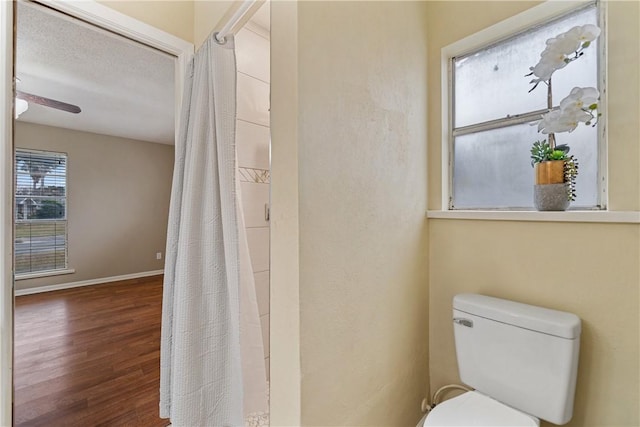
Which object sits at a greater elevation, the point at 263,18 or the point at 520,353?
the point at 263,18

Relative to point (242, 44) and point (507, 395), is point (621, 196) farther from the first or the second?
point (242, 44)

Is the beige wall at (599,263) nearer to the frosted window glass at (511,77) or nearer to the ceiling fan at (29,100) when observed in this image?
the frosted window glass at (511,77)

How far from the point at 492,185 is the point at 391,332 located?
85 centimetres

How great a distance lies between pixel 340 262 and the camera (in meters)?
1.04

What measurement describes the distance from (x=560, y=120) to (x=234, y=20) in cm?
126

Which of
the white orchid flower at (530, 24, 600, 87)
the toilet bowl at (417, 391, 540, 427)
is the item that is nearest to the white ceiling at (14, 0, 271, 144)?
the white orchid flower at (530, 24, 600, 87)

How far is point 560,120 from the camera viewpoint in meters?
1.04

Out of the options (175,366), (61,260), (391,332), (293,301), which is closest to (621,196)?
(391,332)

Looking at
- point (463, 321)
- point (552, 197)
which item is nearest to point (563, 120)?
point (552, 197)

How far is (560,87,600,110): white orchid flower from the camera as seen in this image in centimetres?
98

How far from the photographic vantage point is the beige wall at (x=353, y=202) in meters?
0.93

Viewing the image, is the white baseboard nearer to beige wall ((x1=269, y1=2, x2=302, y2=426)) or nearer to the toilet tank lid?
beige wall ((x1=269, y1=2, x2=302, y2=426))

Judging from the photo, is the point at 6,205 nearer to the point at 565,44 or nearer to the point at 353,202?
the point at 353,202

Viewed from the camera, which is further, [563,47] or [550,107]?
[550,107]
